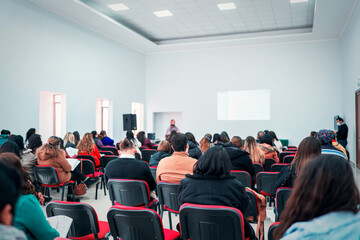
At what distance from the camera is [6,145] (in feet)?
11.2

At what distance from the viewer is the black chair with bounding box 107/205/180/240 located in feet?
6.74

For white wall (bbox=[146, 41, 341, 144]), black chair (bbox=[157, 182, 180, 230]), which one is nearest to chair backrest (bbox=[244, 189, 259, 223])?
black chair (bbox=[157, 182, 180, 230])

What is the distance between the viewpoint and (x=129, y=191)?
3354 millimetres

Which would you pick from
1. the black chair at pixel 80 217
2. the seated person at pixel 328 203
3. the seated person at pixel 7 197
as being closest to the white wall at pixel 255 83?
the black chair at pixel 80 217

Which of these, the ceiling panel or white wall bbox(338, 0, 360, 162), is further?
the ceiling panel

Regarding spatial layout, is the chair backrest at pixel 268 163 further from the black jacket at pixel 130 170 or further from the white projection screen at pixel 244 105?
the white projection screen at pixel 244 105

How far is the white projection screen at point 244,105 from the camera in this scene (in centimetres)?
1236

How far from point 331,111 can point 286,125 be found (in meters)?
1.72

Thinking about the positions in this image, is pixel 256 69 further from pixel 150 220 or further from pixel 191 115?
pixel 150 220

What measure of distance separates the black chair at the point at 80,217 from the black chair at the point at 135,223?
14 cm

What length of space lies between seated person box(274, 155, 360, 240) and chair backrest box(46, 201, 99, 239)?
1.51 m

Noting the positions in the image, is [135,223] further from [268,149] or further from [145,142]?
[145,142]

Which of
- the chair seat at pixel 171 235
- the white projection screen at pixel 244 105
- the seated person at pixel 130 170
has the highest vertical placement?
the white projection screen at pixel 244 105

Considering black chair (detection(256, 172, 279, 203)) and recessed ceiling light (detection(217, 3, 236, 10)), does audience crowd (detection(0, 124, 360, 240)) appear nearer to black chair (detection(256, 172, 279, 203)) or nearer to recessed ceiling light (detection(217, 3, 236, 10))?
black chair (detection(256, 172, 279, 203))
